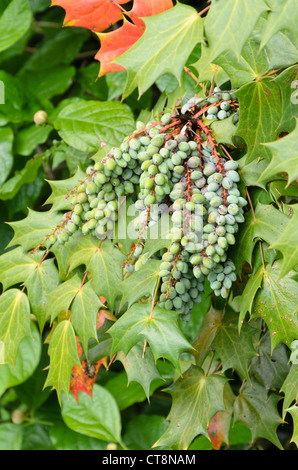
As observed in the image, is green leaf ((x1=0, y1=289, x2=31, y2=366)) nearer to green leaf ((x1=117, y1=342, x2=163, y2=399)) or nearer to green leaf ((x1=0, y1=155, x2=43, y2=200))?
green leaf ((x1=117, y1=342, x2=163, y2=399))

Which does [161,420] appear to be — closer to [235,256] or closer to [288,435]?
[288,435]

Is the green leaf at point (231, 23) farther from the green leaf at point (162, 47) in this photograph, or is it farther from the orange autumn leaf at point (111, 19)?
the orange autumn leaf at point (111, 19)

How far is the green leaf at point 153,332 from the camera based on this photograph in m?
0.79

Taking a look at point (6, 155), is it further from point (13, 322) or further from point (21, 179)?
point (13, 322)

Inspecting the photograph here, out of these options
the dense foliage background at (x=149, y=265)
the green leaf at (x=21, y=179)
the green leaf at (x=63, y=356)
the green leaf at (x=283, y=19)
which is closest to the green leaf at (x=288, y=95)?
the dense foliage background at (x=149, y=265)

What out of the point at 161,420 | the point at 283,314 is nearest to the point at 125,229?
the point at 283,314

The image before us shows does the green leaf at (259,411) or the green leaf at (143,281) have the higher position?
the green leaf at (143,281)

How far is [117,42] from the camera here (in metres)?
1.03

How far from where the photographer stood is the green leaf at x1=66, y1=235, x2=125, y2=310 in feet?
2.91

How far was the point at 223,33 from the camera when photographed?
24.7 inches

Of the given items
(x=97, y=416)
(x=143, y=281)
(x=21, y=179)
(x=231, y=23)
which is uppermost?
(x=231, y=23)

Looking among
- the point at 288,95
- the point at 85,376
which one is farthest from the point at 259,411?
the point at 288,95

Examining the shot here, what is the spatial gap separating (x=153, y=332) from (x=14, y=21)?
116cm

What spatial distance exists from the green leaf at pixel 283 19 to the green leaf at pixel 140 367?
0.59 m
